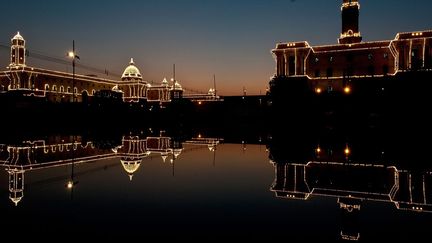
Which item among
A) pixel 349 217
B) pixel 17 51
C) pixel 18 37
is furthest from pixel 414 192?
pixel 18 37

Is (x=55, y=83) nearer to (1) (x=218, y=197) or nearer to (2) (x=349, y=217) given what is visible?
(1) (x=218, y=197)

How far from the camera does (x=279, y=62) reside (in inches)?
2549

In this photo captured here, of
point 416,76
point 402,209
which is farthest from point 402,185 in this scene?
point 416,76

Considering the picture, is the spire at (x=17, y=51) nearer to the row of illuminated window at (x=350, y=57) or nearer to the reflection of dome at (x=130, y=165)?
Answer: the row of illuminated window at (x=350, y=57)

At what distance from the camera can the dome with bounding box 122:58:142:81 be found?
5079 inches

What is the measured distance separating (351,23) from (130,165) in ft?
199

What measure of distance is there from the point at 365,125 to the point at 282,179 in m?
31.2

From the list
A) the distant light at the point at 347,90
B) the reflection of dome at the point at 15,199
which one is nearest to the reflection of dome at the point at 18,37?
the distant light at the point at 347,90

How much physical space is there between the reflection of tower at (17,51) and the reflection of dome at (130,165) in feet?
285

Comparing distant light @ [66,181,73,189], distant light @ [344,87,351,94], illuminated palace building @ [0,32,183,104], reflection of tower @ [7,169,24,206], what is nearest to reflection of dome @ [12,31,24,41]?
illuminated palace building @ [0,32,183,104]

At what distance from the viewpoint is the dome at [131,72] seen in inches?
5079

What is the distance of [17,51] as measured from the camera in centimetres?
8750

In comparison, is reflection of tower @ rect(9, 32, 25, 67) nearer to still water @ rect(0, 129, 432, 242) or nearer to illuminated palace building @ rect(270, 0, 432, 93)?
illuminated palace building @ rect(270, 0, 432, 93)

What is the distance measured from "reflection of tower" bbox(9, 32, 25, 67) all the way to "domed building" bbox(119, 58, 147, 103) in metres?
42.2
